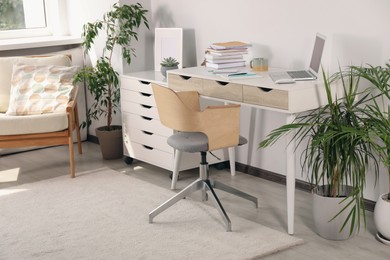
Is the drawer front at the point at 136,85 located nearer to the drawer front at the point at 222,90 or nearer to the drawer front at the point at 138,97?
the drawer front at the point at 138,97

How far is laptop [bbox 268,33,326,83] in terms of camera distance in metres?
3.68

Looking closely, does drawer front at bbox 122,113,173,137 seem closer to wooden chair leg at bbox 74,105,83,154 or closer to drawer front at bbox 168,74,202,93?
drawer front at bbox 168,74,202,93

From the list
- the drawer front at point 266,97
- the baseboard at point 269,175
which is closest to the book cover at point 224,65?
the drawer front at point 266,97

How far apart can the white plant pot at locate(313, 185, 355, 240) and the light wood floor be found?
1.6 inches

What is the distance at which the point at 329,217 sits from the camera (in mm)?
3455

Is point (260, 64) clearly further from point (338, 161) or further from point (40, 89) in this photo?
Answer: point (40, 89)

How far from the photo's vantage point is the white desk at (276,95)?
3471mm

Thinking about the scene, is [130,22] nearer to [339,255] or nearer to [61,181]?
[61,181]

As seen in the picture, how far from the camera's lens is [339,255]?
130 inches

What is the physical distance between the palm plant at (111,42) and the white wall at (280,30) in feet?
0.91

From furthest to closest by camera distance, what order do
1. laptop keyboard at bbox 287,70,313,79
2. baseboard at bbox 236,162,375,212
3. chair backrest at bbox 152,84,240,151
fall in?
baseboard at bbox 236,162,375,212 → laptop keyboard at bbox 287,70,313,79 → chair backrest at bbox 152,84,240,151

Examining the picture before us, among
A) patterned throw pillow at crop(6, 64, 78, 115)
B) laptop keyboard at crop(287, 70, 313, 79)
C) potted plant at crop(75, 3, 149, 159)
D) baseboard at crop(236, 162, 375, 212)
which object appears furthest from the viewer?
potted plant at crop(75, 3, 149, 159)

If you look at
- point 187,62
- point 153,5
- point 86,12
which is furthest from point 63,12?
point 187,62

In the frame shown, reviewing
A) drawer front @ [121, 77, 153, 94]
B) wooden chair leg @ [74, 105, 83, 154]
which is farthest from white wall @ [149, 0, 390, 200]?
wooden chair leg @ [74, 105, 83, 154]
